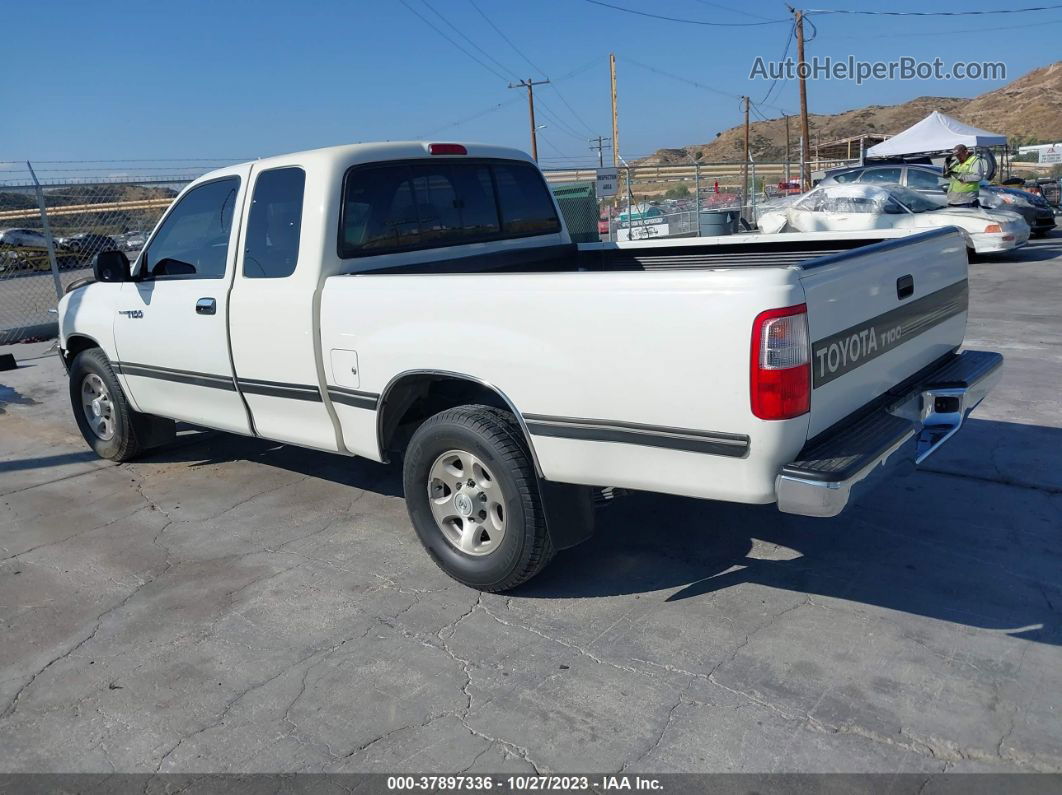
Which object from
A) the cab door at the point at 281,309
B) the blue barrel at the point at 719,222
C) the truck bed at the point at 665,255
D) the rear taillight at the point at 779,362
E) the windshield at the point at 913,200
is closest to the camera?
the rear taillight at the point at 779,362

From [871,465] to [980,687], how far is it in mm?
892

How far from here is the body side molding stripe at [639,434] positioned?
125 inches

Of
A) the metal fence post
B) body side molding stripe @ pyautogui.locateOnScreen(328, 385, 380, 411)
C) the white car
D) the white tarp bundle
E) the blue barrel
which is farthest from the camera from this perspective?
the white tarp bundle

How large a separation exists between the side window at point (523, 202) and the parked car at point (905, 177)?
12159 millimetres

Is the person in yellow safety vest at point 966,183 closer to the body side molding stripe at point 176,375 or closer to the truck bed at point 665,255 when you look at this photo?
the truck bed at point 665,255

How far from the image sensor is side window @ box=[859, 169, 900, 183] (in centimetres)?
1703

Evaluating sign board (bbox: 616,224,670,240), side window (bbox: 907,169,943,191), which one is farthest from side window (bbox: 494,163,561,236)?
side window (bbox: 907,169,943,191)

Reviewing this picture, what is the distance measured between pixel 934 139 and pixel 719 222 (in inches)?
494

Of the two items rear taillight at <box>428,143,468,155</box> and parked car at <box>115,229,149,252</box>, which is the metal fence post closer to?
parked car at <box>115,229,149,252</box>

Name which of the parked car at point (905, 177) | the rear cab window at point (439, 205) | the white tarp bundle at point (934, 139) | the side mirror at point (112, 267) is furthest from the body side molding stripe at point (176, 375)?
the white tarp bundle at point (934, 139)

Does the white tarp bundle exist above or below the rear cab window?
above

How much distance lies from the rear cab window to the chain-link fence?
8.72 metres

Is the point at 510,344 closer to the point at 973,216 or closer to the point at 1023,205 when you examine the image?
the point at 973,216

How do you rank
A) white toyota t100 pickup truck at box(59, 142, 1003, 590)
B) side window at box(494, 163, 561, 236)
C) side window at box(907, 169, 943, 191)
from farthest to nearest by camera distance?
side window at box(907, 169, 943, 191)
side window at box(494, 163, 561, 236)
white toyota t100 pickup truck at box(59, 142, 1003, 590)
